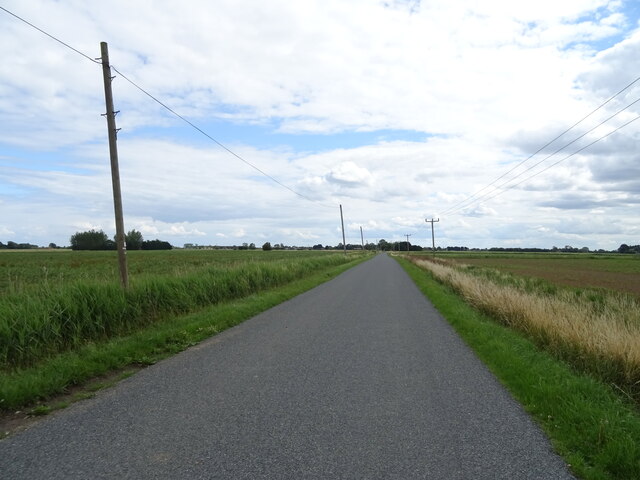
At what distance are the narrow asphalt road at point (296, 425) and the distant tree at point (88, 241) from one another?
4807 inches

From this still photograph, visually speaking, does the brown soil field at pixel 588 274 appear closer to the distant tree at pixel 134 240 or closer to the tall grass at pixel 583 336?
the tall grass at pixel 583 336

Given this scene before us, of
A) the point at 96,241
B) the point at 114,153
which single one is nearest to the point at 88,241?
the point at 96,241

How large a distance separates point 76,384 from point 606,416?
648 centimetres

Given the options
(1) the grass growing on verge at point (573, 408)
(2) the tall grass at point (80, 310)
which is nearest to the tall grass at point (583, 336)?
(1) the grass growing on verge at point (573, 408)

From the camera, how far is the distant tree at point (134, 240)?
12053 centimetres

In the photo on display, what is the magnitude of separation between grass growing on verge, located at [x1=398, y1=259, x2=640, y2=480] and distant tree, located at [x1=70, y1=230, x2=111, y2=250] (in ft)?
406

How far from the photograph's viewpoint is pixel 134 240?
122312 millimetres

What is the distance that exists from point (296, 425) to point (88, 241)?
4992 inches

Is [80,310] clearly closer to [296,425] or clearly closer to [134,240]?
[296,425]

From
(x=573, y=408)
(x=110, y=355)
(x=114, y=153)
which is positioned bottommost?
(x=573, y=408)

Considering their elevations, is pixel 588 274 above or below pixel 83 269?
below

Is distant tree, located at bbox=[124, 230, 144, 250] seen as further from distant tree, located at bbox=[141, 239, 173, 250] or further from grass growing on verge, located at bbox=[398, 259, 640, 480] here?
grass growing on verge, located at bbox=[398, 259, 640, 480]

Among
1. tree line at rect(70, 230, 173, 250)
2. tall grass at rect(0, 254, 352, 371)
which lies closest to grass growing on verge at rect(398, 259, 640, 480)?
tall grass at rect(0, 254, 352, 371)

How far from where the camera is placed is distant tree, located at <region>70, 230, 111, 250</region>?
380 feet
